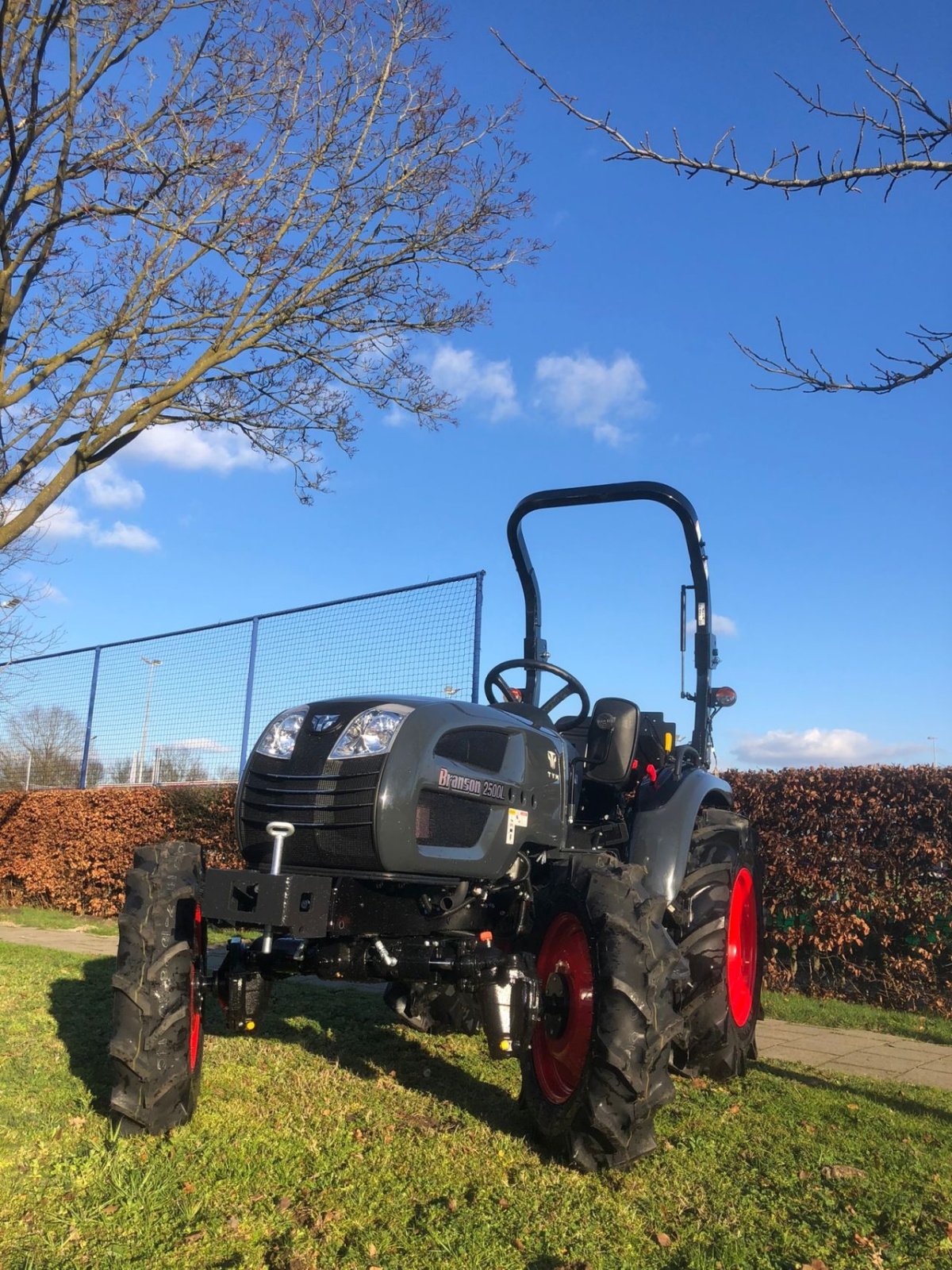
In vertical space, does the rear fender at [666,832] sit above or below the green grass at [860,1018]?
above

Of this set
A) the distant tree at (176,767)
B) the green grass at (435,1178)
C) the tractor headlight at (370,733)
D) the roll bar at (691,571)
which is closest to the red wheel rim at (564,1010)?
the green grass at (435,1178)

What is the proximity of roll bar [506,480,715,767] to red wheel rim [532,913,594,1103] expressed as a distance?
166cm

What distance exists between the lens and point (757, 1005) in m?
5.10

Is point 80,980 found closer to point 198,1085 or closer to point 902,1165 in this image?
point 198,1085

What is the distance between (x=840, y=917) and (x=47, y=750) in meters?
11.1

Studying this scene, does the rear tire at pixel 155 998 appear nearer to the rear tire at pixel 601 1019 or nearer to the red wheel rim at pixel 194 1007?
the red wheel rim at pixel 194 1007

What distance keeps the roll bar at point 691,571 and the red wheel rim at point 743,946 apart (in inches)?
26.8

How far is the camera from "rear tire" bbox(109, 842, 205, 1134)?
364 cm

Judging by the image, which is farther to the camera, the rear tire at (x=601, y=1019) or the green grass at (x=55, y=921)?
the green grass at (x=55, y=921)

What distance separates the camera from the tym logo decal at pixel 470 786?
3926mm

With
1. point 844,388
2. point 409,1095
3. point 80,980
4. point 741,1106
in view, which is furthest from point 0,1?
point 741,1106

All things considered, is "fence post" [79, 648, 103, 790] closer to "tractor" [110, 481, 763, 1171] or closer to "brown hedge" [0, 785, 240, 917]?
"brown hedge" [0, 785, 240, 917]

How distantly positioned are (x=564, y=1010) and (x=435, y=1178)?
2.31 feet

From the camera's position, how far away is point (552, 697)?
17.2 feet
